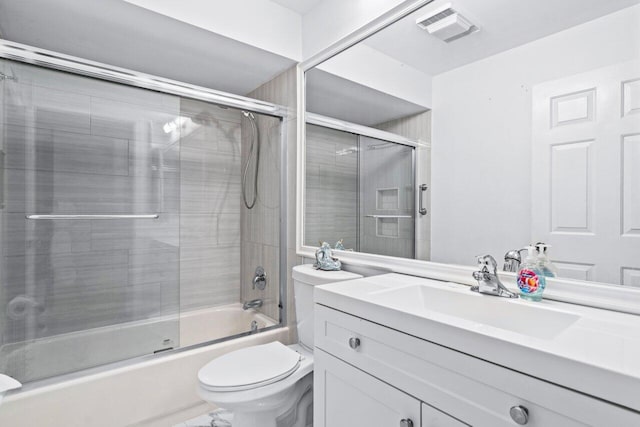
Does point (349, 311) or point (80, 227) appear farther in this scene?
point (80, 227)

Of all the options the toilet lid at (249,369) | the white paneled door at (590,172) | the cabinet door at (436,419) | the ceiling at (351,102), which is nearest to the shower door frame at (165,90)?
the ceiling at (351,102)

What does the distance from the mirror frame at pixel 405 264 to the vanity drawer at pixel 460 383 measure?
18.6 inches

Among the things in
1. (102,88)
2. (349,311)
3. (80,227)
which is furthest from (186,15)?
(349,311)

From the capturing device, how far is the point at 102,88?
160cm

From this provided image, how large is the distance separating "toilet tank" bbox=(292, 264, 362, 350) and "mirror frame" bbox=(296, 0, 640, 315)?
0.52 ft

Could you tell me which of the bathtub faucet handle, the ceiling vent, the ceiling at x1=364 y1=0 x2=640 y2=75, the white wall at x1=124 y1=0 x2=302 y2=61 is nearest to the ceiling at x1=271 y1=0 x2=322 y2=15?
the white wall at x1=124 y1=0 x2=302 y2=61

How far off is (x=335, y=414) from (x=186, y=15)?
74.1 inches

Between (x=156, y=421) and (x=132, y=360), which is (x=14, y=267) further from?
(x=156, y=421)

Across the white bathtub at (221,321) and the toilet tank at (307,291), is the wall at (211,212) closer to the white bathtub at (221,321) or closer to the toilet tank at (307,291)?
the white bathtub at (221,321)

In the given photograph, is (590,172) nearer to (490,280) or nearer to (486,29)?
(490,280)

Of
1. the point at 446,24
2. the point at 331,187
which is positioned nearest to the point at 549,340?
the point at 446,24

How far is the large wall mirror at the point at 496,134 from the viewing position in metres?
0.94

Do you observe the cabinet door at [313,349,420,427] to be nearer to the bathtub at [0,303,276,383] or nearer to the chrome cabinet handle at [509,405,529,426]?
the chrome cabinet handle at [509,405,529,426]

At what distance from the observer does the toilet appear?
50.7 inches
